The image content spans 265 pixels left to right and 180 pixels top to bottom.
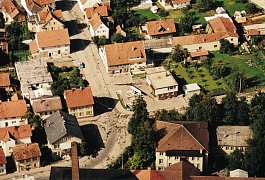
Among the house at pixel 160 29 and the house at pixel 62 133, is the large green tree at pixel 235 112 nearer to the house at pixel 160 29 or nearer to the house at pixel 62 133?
the house at pixel 62 133

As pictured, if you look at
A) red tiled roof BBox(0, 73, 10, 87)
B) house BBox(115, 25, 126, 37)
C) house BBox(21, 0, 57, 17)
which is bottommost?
red tiled roof BBox(0, 73, 10, 87)

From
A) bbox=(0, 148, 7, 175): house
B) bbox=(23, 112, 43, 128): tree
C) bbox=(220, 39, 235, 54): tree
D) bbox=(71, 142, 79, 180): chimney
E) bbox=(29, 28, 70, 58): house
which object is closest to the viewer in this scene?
bbox=(71, 142, 79, 180): chimney

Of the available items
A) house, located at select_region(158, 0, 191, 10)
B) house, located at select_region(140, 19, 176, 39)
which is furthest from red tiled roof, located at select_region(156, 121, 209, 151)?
house, located at select_region(158, 0, 191, 10)

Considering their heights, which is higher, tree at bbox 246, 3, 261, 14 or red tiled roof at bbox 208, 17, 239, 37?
tree at bbox 246, 3, 261, 14

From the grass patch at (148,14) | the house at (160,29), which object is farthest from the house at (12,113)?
the grass patch at (148,14)

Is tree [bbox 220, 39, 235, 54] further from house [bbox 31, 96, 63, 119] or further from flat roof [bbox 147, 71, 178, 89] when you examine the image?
house [bbox 31, 96, 63, 119]

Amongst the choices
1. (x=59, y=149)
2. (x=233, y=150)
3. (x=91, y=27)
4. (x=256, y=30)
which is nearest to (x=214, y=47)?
(x=256, y=30)

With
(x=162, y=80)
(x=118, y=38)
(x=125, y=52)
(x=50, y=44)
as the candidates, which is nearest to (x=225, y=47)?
(x=162, y=80)

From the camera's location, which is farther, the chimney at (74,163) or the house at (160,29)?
the house at (160,29)
